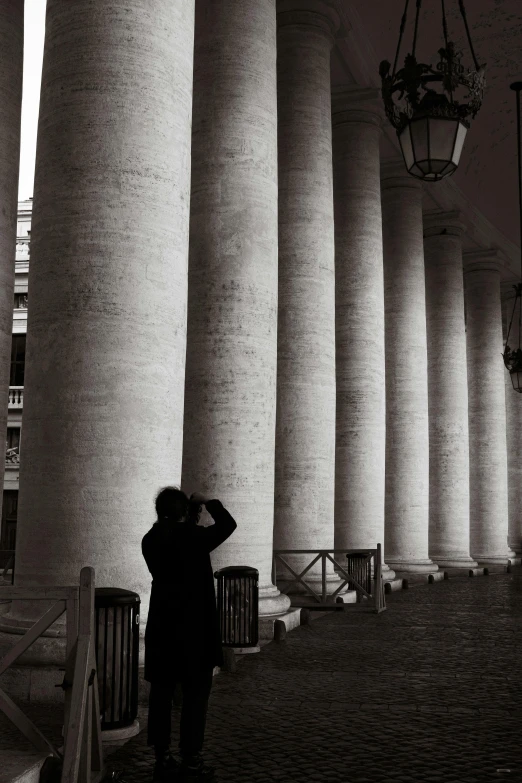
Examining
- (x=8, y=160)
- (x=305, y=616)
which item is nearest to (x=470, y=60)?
(x=8, y=160)

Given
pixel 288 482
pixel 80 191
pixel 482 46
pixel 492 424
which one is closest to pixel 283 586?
pixel 288 482

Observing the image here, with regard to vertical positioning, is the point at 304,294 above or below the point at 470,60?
below

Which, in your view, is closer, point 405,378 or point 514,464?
Answer: point 405,378

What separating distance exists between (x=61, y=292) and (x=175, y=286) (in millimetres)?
2130

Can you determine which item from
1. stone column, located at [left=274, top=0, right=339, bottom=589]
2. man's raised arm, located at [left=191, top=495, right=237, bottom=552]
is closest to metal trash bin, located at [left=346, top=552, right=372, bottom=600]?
stone column, located at [left=274, top=0, right=339, bottom=589]

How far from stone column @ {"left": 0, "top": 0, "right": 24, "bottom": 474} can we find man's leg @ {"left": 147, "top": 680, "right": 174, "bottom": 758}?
11.9 m

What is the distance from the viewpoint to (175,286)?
16688 mm

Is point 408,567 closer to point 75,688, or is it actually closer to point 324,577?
point 324,577

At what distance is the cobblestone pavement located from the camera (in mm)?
11141

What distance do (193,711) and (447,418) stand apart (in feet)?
146

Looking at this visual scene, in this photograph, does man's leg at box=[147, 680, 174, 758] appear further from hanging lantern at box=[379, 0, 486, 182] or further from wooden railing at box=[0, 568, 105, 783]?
hanging lantern at box=[379, 0, 486, 182]

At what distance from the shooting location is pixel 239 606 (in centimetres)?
1959

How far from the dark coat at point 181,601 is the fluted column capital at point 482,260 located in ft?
187

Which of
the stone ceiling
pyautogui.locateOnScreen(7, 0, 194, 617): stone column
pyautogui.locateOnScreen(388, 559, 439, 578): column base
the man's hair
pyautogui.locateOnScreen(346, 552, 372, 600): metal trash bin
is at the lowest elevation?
pyautogui.locateOnScreen(388, 559, 439, 578): column base
